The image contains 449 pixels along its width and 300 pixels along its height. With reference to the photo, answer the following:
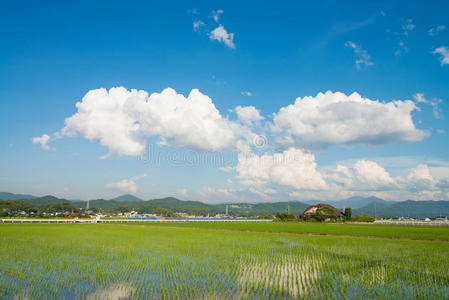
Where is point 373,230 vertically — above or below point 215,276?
below

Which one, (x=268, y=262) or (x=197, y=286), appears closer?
(x=197, y=286)

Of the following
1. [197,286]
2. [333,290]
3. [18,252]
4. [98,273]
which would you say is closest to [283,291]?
[333,290]

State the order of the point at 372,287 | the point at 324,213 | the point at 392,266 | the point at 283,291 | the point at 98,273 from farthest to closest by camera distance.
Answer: the point at 324,213, the point at 392,266, the point at 98,273, the point at 372,287, the point at 283,291

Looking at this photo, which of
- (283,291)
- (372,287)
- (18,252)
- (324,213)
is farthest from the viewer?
(324,213)

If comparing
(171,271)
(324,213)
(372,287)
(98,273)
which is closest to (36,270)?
(98,273)

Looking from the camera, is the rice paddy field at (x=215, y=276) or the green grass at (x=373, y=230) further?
the green grass at (x=373, y=230)

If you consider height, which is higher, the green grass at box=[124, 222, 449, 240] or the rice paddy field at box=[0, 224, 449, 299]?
the rice paddy field at box=[0, 224, 449, 299]

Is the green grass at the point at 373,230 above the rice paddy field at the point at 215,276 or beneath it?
beneath

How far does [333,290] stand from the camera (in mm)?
9250

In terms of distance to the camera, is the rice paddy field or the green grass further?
the green grass

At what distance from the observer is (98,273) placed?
36.7ft

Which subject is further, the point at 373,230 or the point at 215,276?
the point at 373,230

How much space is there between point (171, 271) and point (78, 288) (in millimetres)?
3678

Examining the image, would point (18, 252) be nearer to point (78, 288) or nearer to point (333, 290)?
point (78, 288)
